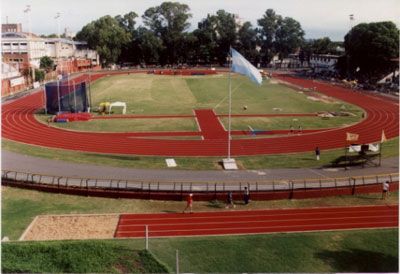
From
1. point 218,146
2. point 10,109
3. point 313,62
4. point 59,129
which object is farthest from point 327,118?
point 313,62

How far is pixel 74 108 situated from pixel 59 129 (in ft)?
25.3

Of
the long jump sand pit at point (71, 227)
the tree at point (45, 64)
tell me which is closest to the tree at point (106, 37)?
the tree at point (45, 64)

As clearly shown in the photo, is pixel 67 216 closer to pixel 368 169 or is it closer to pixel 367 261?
pixel 367 261

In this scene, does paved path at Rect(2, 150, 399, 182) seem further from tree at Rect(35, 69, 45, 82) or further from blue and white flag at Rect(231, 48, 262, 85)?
tree at Rect(35, 69, 45, 82)

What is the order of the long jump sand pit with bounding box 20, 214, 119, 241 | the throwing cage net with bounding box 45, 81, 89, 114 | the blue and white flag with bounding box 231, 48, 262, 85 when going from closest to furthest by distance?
the long jump sand pit with bounding box 20, 214, 119, 241 < the blue and white flag with bounding box 231, 48, 262, 85 < the throwing cage net with bounding box 45, 81, 89, 114

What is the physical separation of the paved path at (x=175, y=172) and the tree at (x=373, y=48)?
48.9 meters

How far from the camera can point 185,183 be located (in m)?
24.1

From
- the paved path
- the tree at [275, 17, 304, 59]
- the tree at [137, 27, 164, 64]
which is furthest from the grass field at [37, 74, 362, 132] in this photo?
the tree at [275, 17, 304, 59]

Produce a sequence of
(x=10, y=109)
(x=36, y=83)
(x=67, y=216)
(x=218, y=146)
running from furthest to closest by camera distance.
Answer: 1. (x=36, y=83)
2. (x=10, y=109)
3. (x=218, y=146)
4. (x=67, y=216)

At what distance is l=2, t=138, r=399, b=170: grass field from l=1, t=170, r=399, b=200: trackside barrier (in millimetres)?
3442

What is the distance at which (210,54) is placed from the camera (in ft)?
387

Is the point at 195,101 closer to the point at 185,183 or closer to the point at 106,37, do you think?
the point at 185,183

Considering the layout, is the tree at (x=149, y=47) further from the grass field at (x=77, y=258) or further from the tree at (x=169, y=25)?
the grass field at (x=77, y=258)

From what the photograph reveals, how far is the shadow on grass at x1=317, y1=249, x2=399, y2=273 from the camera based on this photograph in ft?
53.6
